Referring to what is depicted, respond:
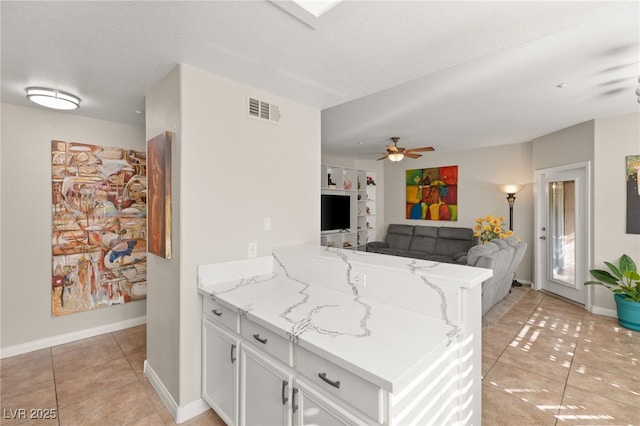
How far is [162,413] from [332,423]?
1.55 meters

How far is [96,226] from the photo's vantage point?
3258 millimetres

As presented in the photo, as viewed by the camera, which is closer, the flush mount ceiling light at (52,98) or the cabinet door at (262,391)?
the cabinet door at (262,391)

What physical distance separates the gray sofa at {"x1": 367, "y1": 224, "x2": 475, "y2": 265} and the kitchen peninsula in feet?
12.4

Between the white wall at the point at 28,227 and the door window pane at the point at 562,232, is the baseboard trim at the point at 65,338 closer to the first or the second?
the white wall at the point at 28,227

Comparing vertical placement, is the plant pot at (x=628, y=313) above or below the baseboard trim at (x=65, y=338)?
above

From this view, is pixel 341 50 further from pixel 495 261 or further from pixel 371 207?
pixel 371 207

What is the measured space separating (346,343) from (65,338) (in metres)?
3.43

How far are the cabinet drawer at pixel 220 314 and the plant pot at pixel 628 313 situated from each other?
4.30 metres

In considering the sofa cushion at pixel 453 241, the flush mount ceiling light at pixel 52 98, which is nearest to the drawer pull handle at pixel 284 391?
the flush mount ceiling light at pixel 52 98

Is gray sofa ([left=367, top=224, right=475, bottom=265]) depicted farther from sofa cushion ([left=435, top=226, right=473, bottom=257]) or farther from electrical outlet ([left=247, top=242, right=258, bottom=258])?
electrical outlet ([left=247, top=242, right=258, bottom=258])

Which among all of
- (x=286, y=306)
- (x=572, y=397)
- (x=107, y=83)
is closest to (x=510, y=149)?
(x=572, y=397)

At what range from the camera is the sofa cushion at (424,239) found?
19.8 feet

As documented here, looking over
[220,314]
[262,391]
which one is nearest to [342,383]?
[262,391]

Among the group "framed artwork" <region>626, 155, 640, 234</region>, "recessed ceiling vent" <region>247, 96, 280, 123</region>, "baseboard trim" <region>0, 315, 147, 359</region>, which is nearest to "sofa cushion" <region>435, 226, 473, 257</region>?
"framed artwork" <region>626, 155, 640, 234</region>
